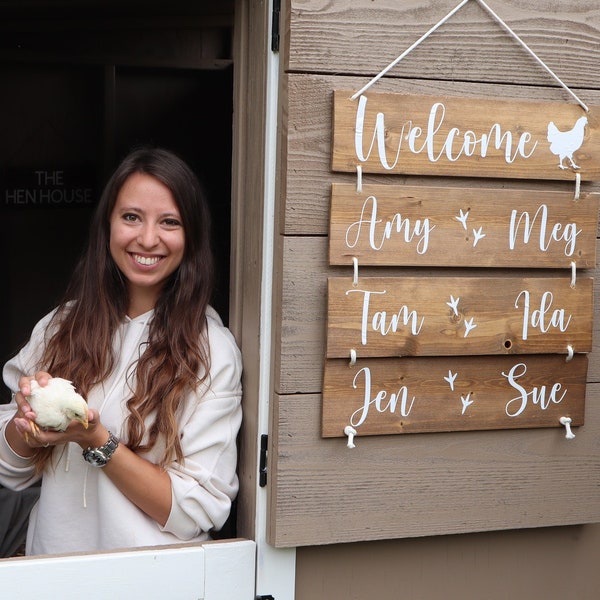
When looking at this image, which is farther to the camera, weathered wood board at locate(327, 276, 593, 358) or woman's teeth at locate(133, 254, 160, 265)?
woman's teeth at locate(133, 254, 160, 265)

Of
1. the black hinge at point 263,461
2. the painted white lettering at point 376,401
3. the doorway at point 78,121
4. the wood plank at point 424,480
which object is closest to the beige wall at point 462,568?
the wood plank at point 424,480

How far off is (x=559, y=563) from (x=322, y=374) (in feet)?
2.63

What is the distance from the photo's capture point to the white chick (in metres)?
1.86

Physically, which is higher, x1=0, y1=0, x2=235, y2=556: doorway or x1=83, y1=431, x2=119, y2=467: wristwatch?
x1=0, y1=0, x2=235, y2=556: doorway

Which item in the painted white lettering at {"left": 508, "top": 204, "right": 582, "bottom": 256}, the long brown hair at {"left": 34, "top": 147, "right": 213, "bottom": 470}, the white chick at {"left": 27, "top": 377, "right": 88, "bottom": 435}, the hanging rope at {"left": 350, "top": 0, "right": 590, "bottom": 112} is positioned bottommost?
the white chick at {"left": 27, "top": 377, "right": 88, "bottom": 435}

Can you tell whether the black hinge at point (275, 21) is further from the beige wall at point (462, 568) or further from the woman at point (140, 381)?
the beige wall at point (462, 568)

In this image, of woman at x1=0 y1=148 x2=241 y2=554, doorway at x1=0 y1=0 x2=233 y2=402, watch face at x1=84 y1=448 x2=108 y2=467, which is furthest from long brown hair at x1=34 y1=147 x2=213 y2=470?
doorway at x1=0 y1=0 x2=233 y2=402

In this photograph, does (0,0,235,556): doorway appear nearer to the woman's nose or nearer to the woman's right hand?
the woman's nose

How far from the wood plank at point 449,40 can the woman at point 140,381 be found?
1.45 feet

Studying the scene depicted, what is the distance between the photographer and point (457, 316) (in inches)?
81.8

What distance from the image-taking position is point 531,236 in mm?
2117

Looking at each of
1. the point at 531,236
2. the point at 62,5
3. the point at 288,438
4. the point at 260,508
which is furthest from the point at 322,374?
the point at 62,5

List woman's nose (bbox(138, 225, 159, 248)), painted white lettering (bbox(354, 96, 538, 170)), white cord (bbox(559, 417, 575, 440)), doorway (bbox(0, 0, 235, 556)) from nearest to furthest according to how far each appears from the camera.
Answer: painted white lettering (bbox(354, 96, 538, 170))
woman's nose (bbox(138, 225, 159, 248))
white cord (bbox(559, 417, 575, 440))
doorway (bbox(0, 0, 235, 556))

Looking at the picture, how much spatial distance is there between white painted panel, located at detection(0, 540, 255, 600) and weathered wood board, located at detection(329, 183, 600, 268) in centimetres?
67
